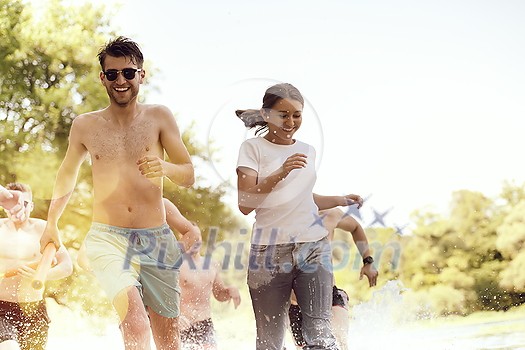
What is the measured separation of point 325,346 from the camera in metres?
3.84

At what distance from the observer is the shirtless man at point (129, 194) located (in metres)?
3.73

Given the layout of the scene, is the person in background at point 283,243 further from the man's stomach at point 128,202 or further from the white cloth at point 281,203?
the man's stomach at point 128,202

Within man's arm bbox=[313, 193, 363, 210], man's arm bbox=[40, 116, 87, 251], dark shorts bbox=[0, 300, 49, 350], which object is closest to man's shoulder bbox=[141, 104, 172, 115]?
man's arm bbox=[40, 116, 87, 251]

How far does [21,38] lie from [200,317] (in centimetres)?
618

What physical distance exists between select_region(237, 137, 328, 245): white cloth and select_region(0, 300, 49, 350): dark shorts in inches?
85.5

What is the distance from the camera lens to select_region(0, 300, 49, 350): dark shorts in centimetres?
537

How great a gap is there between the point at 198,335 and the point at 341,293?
3.81ft

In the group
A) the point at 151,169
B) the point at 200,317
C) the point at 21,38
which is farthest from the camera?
the point at 21,38

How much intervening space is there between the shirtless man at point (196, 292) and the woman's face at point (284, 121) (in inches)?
63.4

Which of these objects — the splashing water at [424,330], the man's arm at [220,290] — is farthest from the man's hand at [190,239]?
the splashing water at [424,330]

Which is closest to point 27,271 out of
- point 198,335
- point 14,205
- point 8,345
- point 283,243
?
point 14,205

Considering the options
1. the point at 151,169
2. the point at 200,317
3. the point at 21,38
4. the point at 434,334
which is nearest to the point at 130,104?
the point at 151,169

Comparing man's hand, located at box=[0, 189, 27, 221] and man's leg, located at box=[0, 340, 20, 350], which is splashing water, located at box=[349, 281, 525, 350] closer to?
man's hand, located at box=[0, 189, 27, 221]

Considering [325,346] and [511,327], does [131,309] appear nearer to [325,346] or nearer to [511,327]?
[325,346]
